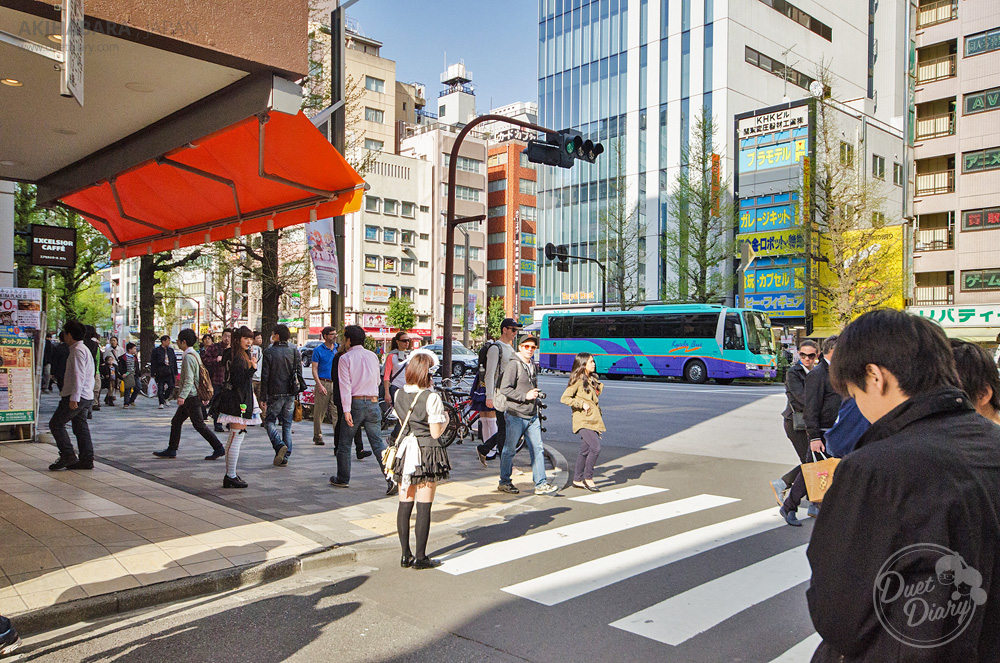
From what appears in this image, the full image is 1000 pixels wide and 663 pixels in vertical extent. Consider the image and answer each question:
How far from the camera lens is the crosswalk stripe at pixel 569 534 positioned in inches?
238

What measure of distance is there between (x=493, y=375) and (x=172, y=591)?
5.54 metres

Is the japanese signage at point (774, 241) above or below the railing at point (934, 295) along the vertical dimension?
above

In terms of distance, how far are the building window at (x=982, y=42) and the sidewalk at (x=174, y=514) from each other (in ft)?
145

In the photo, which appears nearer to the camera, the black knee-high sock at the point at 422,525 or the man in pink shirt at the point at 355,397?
the black knee-high sock at the point at 422,525

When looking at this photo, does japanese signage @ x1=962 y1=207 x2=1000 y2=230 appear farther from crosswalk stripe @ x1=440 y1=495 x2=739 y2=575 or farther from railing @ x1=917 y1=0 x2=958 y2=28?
crosswalk stripe @ x1=440 y1=495 x2=739 y2=575

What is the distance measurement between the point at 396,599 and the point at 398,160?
71074 millimetres

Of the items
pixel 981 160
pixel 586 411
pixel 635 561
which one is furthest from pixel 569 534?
pixel 981 160

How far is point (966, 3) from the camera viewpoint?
41.9 meters

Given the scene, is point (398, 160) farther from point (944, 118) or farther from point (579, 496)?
point (579, 496)

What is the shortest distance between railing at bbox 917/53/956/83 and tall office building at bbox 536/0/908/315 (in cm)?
505

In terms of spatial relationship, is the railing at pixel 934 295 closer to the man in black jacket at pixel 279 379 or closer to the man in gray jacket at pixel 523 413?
the man in gray jacket at pixel 523 413

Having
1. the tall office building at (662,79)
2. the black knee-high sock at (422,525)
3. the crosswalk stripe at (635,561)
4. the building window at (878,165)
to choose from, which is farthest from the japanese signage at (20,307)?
the building window at (878,165)

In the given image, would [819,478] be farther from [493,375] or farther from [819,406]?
[493,375]

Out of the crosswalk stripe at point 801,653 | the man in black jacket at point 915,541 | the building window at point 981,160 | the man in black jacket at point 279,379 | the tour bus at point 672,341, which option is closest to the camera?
the man in black jacket at point 915,541
